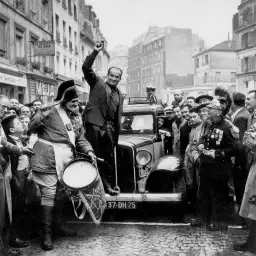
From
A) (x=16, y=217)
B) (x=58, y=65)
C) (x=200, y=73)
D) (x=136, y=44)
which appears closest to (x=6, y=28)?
(x=58, y=65)

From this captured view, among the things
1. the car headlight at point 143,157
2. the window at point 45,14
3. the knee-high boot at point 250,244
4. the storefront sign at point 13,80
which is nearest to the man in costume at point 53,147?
the car headlight at point 143,157

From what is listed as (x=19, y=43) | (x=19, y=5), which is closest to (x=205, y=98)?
(x=19, y=43)

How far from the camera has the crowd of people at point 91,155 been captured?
5250 mm

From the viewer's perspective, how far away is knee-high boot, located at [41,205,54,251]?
5.21 m

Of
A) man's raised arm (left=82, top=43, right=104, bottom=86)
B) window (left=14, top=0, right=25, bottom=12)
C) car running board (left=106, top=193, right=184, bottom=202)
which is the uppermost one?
window (left=14, top=0, right=25, bottom=12)

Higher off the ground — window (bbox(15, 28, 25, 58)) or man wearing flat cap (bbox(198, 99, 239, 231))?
window (bbox(15, 28, 25, 58))

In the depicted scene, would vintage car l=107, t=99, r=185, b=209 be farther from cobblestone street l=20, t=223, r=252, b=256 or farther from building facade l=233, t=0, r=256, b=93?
building facade l=233, t=0, r=256, b=93

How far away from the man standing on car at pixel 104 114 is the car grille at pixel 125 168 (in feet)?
2.10

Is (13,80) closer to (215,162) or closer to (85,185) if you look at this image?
(215,162)

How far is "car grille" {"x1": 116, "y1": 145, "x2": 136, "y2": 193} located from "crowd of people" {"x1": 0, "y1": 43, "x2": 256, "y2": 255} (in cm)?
23

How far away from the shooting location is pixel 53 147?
5492 millimetres

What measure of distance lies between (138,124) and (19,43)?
17038mm

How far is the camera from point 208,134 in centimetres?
602

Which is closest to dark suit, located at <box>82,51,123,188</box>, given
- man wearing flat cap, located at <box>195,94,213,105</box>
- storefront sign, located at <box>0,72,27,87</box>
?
man wearing flat cap, located at <box>195,94,213,105</box>
